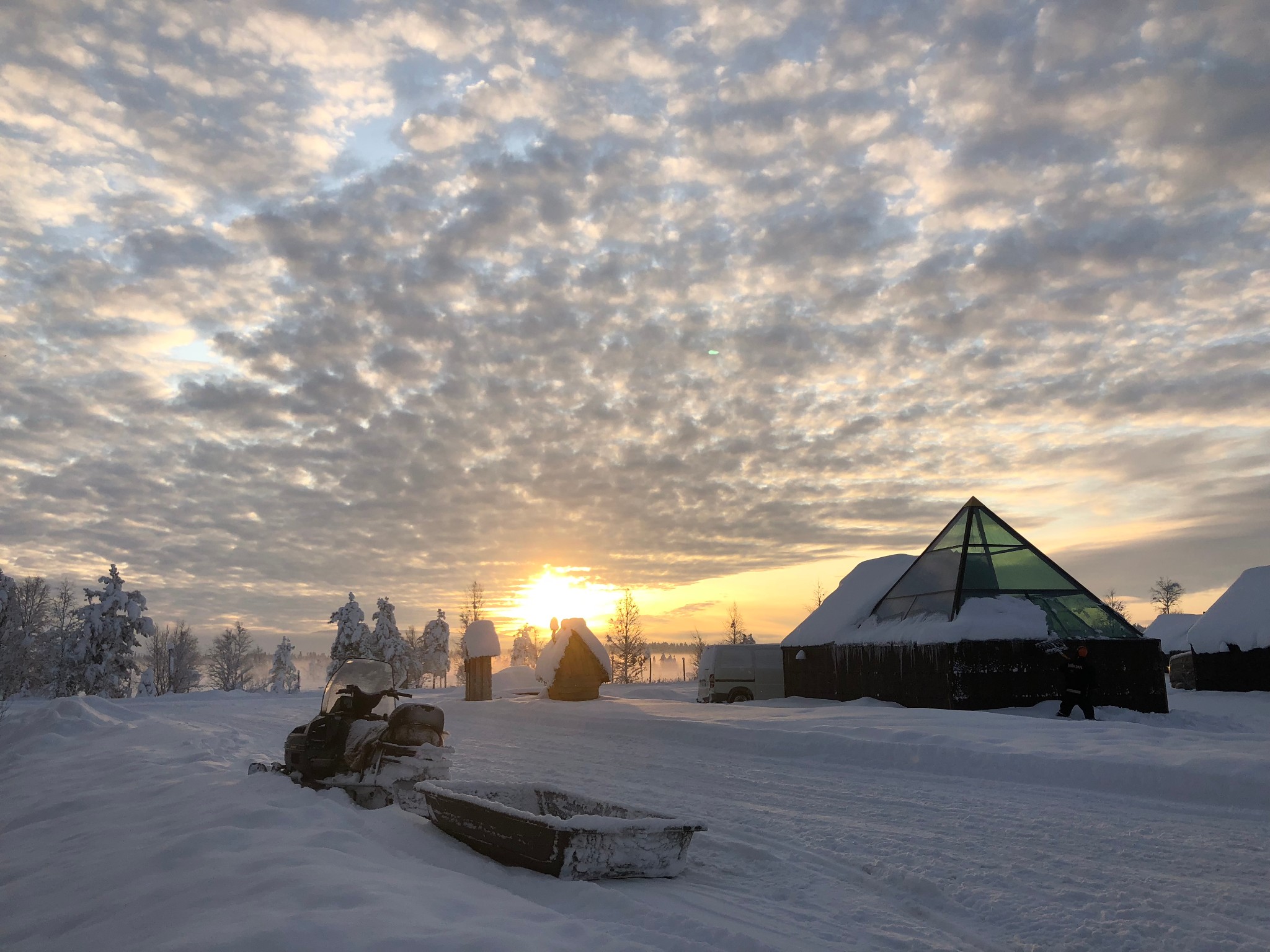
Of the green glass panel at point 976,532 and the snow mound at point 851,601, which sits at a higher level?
the green glass panel at point 976,532

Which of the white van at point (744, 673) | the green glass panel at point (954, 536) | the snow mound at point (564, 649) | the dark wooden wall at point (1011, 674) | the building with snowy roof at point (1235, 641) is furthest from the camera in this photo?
the snow mound at point (564, 649)

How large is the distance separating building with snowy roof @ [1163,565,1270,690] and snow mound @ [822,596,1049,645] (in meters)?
16.8

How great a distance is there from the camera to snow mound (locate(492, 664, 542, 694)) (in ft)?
160

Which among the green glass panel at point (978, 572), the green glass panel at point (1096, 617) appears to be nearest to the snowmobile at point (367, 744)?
the green glass panel at point (978, 572)

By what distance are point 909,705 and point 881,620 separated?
3533 mm

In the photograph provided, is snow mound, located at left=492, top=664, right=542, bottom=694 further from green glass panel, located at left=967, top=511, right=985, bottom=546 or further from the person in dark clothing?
the person in dark clothing

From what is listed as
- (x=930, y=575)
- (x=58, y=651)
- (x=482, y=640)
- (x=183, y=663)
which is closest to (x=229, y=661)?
(x=183, y=663)

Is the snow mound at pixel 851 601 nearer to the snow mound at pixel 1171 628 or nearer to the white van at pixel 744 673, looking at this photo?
the white van at pixel 744 673

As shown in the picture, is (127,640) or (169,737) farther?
(127,640)

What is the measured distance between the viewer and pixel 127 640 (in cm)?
4991

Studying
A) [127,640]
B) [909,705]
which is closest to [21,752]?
[909,705]

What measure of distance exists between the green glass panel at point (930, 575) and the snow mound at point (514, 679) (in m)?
30.2

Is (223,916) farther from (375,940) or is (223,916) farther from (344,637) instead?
(344,637)

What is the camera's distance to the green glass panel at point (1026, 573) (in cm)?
2053
